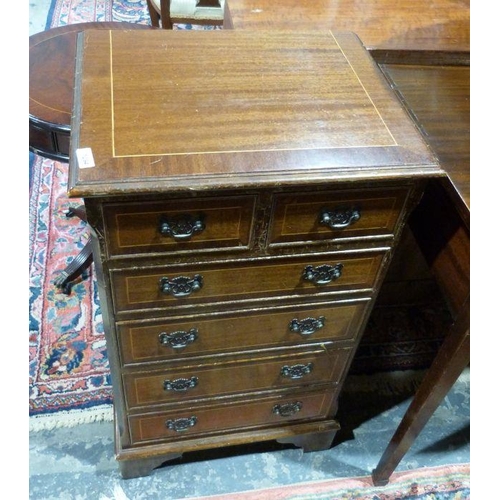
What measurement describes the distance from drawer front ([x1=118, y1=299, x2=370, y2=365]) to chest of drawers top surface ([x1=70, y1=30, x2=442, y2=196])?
1.10ft

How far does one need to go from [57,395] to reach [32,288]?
410 millimetres

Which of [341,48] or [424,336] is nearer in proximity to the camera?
[341,48]

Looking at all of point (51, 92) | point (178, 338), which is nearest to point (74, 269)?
point (51, 92)

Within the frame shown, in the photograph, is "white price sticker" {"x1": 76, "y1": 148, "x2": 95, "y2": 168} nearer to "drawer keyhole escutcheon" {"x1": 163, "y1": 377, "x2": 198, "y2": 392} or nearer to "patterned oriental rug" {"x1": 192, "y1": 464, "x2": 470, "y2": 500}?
"drawer keyhole escutcheon" {"x1": 163, "y1": 377, "x2": 198, "y2": 392}

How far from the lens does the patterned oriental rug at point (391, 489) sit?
137 cm

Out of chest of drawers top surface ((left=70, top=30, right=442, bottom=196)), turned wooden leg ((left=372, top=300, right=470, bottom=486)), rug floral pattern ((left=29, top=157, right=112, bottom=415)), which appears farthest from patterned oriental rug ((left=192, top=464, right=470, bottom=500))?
chest of drawers top surface ((left=70, top=30, right=442, bottom=196))

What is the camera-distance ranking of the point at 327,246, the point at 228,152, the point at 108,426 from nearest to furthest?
the point at 228,152, the point at 327,246, the point at 108,426

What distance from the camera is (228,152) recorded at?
32.0 inches

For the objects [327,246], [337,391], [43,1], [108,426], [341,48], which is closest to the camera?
[327,246]

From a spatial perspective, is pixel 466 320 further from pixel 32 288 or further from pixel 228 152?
pixel 32 288

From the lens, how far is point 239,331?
1.06 metres

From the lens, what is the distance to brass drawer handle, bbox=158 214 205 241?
0.82 m
